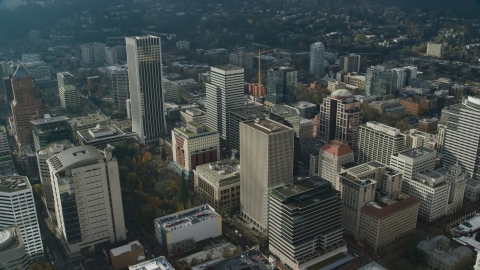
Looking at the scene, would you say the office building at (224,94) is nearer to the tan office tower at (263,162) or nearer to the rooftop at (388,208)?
the tan office tower at (263,162)

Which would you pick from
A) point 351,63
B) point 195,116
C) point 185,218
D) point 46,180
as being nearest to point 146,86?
point 195,116

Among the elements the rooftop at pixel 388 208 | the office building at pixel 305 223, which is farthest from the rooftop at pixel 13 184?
the rooftop at pixel 388 208

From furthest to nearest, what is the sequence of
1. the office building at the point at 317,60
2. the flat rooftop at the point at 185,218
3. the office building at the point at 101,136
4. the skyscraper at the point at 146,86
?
the office building at the point at 317,60
the skyscraper at the point at 146,86
the office building at the point at 101,136
the flat rooftop at the point at 185,218

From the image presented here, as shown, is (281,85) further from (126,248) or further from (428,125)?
(126,248)

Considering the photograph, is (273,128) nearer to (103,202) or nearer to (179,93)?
(103,202)

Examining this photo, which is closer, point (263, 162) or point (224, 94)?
point (263, 162)

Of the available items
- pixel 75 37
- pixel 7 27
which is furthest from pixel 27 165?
Result: pixel 7 27
